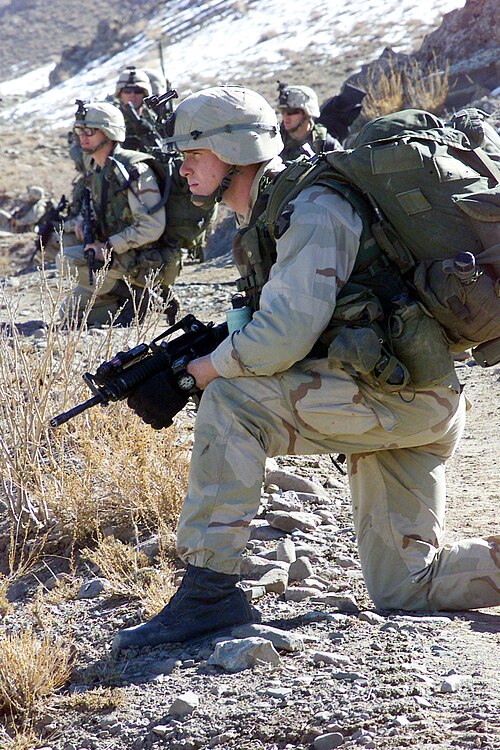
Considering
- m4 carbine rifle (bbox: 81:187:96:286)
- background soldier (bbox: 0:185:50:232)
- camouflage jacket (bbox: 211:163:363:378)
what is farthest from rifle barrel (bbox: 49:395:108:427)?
background soldier (bbox: 0:185:50:232)

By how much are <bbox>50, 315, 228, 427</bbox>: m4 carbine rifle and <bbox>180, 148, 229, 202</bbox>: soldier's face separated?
1.56ft

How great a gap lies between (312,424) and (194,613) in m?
0.65

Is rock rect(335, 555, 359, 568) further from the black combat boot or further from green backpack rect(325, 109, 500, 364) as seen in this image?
green backpack rect(325, 109, 500, 364)

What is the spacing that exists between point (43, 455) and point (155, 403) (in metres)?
1.75

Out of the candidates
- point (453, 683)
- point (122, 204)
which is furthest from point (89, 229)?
point (453, 683)

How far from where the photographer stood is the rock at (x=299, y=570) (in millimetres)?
3504

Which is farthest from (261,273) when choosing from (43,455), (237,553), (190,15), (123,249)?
(190,15)

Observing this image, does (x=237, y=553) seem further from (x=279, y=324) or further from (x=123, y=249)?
(x=123, y=249)

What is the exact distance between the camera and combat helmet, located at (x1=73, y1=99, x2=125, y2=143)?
7633 millimetres

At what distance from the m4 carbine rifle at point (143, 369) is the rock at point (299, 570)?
79cm

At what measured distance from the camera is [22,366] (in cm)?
418

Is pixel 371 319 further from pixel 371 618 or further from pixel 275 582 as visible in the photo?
pixel 275 582

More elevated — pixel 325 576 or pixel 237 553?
pixel 237 553

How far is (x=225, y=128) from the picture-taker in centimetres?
319
